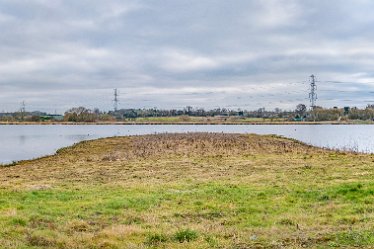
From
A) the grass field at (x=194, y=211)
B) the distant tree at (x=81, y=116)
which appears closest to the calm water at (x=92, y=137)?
the grass field at (x=194, y=211)

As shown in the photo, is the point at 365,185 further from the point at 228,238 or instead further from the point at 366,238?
the point at 228,238

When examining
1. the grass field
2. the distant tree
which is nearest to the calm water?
the grass field

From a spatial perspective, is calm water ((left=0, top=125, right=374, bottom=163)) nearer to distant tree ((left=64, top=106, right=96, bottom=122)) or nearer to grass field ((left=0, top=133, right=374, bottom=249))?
grass field ((left=0, top=133, right=374, bottom=249))

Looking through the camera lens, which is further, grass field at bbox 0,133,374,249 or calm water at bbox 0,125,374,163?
calm water at bbox 0,125,374,163

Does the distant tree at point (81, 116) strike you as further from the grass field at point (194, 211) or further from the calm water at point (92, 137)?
the grass field at point (194, 211)

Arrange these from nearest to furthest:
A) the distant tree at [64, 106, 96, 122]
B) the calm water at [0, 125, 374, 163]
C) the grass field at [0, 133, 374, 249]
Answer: the grass field at [0, 133, 374, 249]
the calm water at [0, 125, 374, 163]
the distant tree at [64, 106, 96, 122]

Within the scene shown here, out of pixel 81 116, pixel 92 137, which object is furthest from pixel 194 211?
pixel 81 116

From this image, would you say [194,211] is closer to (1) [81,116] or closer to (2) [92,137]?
(2) [92,137]

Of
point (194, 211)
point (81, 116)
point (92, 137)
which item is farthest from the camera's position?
point (81, 116)

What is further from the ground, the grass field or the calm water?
the grass field

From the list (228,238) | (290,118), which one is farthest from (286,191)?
(290,118)

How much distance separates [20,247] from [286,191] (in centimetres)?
1008

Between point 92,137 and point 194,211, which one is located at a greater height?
point 194,211

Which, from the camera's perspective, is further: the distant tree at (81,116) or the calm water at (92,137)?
the distant tree at (81,116)
